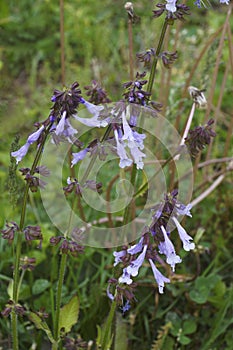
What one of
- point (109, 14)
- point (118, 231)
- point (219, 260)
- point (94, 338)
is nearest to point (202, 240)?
point (219, 260)

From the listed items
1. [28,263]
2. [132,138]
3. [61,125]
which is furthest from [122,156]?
[28,263]

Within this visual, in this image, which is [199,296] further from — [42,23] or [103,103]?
[42,23]

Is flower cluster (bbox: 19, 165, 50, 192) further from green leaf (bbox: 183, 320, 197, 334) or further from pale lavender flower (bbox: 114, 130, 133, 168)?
green leaf (bbox: 183, 320, 197, 334)


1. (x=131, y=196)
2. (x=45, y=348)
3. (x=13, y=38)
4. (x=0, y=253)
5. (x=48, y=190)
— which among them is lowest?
(x=45, y=348)

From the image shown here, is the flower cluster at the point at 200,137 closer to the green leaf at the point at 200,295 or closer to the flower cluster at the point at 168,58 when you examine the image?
the flower cluster at the point at 168,58

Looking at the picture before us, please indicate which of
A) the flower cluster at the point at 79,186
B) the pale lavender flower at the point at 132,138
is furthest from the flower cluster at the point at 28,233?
the pale lavender flower at the point at 132,138

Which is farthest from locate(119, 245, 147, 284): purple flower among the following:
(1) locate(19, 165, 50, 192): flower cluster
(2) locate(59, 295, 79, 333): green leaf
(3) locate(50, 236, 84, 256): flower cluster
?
(2) locate(59, 295, 79, 333): green leaf

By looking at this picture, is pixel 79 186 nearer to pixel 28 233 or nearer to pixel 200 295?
pixel 28 233
